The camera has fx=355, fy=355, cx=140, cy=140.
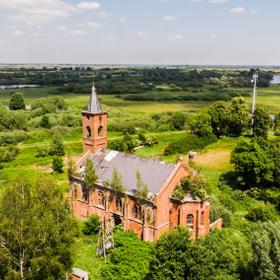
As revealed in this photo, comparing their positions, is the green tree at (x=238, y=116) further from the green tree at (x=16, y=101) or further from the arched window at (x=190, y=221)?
the green tree at (x=16, y=101)

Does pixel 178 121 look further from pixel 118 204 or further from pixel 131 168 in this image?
pixel 118 204

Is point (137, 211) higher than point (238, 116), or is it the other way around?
point (238, 116)

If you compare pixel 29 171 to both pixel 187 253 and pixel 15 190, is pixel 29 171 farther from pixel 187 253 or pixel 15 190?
pixel 187 253

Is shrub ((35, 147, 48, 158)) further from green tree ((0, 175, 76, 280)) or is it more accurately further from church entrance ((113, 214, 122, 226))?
green tree ((0, 175, 76, 280))

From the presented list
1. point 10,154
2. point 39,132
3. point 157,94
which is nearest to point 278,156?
point 10,154

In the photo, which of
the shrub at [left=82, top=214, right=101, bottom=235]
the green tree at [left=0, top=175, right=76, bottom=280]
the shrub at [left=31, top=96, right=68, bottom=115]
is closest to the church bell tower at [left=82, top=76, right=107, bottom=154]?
the shrub at [left=82, top=214, right=101, bottom=235]

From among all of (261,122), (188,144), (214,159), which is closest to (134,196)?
(214,159)

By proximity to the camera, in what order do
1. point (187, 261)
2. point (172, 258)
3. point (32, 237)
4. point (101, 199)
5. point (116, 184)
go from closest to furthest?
point (32, 237) → point (187, 261) → point (172, 258) → point (116, 184) → point (101, 199)
